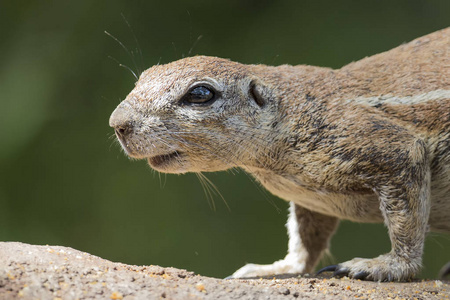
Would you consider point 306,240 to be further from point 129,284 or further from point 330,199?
point 129,284

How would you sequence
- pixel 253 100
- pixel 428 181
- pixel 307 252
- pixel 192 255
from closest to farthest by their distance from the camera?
1. pixel 428 181
2. pixel 253 100
3. pixel 307 252
4. pixel 192 255

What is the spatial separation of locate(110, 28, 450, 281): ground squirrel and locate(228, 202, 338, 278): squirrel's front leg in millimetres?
632

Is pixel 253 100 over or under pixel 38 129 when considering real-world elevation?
under

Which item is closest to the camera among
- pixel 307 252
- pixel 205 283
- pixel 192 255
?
pixel 205 283

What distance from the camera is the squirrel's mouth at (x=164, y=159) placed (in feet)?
15.5

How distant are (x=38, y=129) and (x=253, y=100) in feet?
20.1

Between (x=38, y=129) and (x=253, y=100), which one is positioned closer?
(x=253, y=100)

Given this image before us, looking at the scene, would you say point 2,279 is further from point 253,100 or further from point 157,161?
point 253,100

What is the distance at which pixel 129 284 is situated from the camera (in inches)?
132

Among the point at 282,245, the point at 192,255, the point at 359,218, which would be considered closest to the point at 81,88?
the point at 192,255

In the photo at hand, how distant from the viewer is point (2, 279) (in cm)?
311

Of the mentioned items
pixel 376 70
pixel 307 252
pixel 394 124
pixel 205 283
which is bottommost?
pixel 205 283

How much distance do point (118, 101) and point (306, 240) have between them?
5.24 m

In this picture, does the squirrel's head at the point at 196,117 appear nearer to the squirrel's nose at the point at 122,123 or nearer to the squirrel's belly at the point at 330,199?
the squirrel's nose at the point at 122,123
